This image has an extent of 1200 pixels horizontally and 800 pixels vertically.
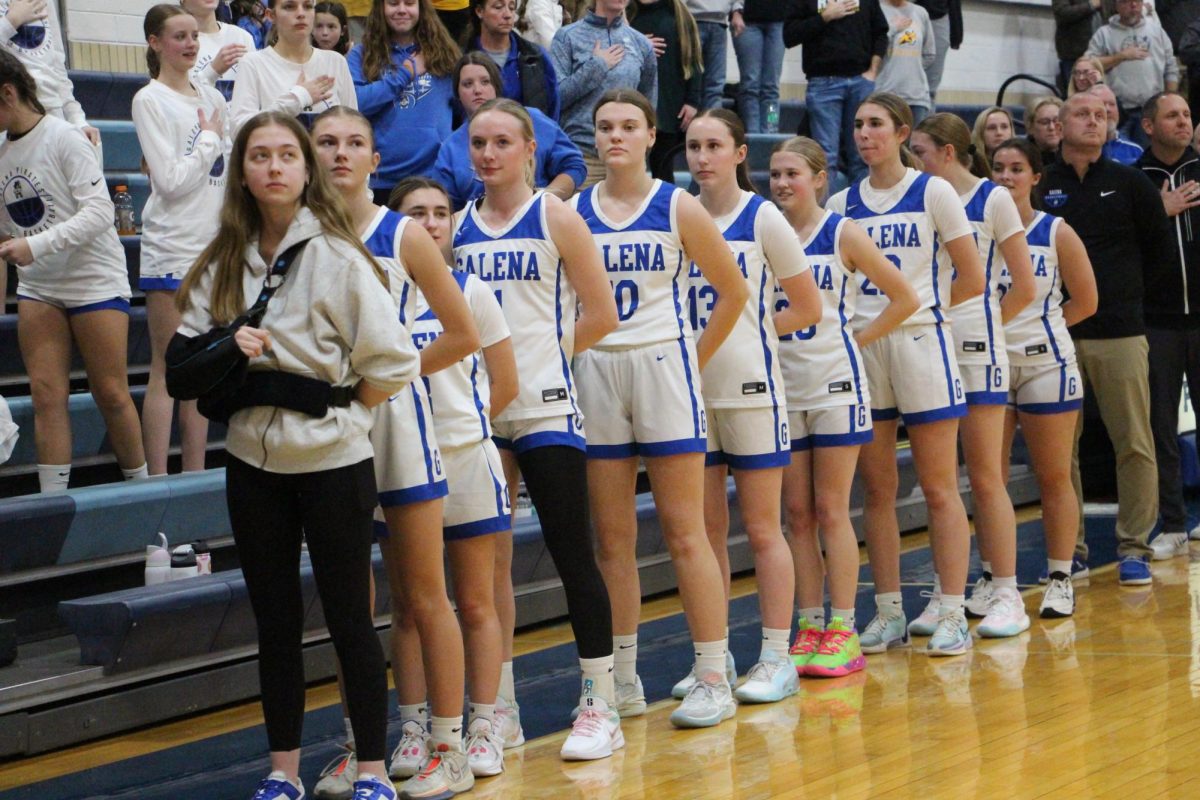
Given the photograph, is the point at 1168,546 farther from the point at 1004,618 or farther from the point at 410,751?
the point at 410,751

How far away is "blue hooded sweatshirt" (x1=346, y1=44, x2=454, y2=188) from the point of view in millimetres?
6109

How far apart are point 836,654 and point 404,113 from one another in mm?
→ 2693

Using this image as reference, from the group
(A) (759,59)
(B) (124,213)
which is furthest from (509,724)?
(A) (759,59)

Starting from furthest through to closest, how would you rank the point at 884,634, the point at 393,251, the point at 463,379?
the point at 884,634 < the point at 463,379 < the point at 393,251

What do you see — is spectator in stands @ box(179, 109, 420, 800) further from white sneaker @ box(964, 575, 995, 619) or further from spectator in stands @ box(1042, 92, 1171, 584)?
spectator in stands @ box(1042, 92, 1171, 584)

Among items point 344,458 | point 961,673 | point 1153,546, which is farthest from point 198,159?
point 1153,546

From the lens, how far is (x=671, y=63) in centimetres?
813

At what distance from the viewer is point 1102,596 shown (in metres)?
6.04

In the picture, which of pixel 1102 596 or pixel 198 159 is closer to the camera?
pixel 198 159

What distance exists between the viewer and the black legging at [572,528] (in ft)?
13.1

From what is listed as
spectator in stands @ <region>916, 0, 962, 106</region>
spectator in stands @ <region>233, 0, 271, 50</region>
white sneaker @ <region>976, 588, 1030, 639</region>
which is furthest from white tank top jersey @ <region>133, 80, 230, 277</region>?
spectator in stands @ <region>916, 0, 962, 106</region>

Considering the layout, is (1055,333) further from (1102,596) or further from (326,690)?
(326,690)

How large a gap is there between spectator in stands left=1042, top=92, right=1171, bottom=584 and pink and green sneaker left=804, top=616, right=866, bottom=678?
173 centimetres

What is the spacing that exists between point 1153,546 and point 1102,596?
0.76m
